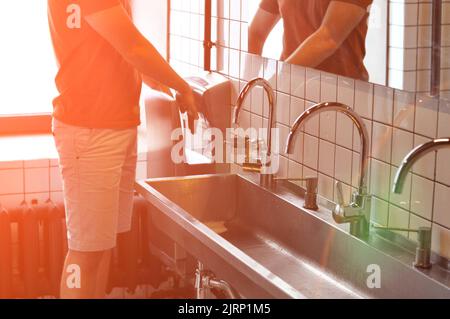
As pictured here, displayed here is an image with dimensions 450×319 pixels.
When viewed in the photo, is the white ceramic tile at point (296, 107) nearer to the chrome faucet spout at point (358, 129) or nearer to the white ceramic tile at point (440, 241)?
the chrome faucet spout at point (358, 129)

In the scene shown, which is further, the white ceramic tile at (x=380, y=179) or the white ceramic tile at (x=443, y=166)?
the white ceramic tile at (x=380, y=179)

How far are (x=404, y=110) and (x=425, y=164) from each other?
138mm

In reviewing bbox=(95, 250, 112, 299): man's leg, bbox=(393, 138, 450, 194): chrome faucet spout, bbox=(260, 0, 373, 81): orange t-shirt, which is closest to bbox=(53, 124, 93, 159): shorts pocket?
bbox=(95, 250, 112, 299): man's leg

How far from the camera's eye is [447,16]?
1.78 m

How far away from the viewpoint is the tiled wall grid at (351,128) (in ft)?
6.02

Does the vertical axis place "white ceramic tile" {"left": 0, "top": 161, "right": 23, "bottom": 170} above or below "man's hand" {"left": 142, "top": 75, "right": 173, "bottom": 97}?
below

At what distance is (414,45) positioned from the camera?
187 centimetres

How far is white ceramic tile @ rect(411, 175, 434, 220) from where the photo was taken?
1861 millimetres

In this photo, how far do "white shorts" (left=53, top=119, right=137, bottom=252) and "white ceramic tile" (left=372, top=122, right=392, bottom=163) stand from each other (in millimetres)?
869

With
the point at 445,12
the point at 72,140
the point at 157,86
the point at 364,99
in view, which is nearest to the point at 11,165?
the point at 157,86

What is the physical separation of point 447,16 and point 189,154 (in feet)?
4.40

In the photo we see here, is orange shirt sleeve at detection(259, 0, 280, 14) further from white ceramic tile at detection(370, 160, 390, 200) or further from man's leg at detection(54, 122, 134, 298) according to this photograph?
white ceramic tile at detection(370, 160, 390, 200)

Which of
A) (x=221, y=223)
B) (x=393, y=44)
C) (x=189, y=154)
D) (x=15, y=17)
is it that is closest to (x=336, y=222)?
(x=393, y=44)

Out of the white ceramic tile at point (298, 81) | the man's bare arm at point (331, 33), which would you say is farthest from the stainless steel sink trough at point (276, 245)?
the man's bare arm at point (331, 33)
